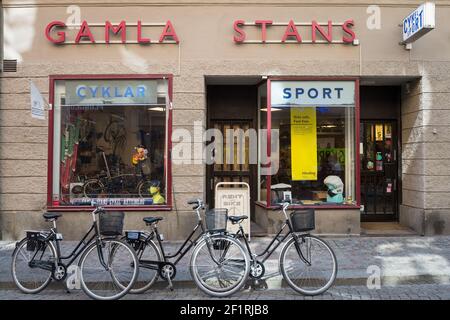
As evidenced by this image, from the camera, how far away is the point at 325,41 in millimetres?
9336

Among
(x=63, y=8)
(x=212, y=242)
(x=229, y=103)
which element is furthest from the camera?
(x=229, y=103)

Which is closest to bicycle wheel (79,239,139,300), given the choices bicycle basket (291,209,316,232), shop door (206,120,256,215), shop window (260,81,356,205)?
bicycle basket (291,209,316,232)

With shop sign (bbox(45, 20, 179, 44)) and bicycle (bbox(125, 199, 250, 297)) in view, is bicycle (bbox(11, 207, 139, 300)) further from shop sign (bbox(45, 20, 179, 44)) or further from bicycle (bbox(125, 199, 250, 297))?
shop sign (bbox(45, 20, 179, 44))

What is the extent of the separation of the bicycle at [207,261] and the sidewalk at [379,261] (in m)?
0.36

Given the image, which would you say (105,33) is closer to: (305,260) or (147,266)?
(147,266)

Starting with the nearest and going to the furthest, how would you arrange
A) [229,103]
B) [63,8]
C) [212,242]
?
[212,242], [63,8], [229,103]

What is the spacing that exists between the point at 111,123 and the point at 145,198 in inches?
64.6

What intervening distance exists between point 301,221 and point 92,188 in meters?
5.11

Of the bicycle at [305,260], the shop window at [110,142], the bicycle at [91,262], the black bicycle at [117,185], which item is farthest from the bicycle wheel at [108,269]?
the black bicycle at [117,185]

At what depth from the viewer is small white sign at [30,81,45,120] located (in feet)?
27.7

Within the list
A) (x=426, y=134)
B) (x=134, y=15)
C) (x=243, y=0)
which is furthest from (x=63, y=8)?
(x=426, y=134)

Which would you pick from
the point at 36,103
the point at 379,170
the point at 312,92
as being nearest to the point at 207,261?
the point at 36,103

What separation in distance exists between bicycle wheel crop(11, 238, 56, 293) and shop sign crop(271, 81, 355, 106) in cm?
535

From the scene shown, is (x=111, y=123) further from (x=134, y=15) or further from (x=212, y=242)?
(x=212, y=242)
